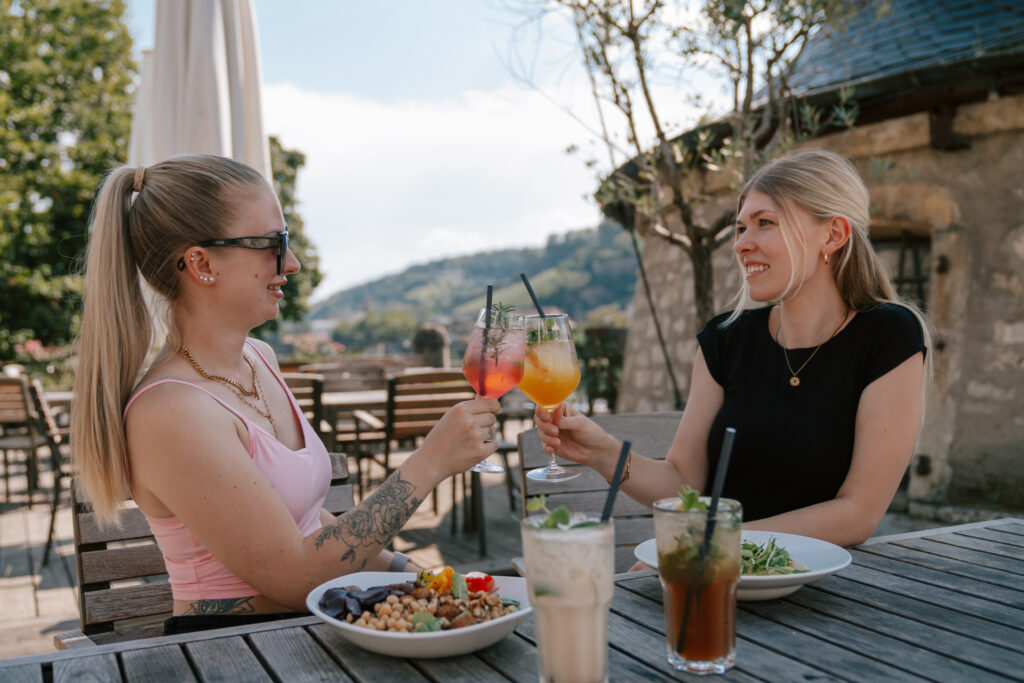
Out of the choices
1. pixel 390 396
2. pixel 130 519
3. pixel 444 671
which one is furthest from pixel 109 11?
pixel 444 671

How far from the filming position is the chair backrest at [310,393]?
176 inches

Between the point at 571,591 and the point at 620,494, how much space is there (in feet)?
4.64

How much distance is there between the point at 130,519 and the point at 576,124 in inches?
113

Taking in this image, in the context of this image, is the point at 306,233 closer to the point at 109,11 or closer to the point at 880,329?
the point at 109,11

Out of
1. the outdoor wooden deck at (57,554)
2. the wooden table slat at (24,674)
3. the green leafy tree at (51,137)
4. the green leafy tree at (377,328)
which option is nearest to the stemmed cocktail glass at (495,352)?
the wooden table slat at (24,674)

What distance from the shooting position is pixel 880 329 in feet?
6.52

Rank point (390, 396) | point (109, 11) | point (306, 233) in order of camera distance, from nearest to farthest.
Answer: point (390, 396) < point (109, 11) < point (306, 233)

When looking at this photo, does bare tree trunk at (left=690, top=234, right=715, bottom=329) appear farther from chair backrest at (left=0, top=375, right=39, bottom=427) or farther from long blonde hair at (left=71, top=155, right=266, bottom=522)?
chair backrest at (left=0, top=375, right=39, bottom=427)

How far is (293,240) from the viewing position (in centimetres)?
2269

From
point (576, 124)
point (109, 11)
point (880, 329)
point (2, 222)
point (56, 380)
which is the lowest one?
point (56, 380)

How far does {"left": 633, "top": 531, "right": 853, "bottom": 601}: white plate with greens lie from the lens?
1.24 meters

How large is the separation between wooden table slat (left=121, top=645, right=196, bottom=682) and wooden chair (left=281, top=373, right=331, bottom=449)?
10.8 feet

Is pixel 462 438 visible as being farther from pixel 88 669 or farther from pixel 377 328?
pixel 377 328

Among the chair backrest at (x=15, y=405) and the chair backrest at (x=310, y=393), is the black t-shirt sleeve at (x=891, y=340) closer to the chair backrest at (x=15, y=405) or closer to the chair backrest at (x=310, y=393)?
the chair backrest at (x=310, y=393)
